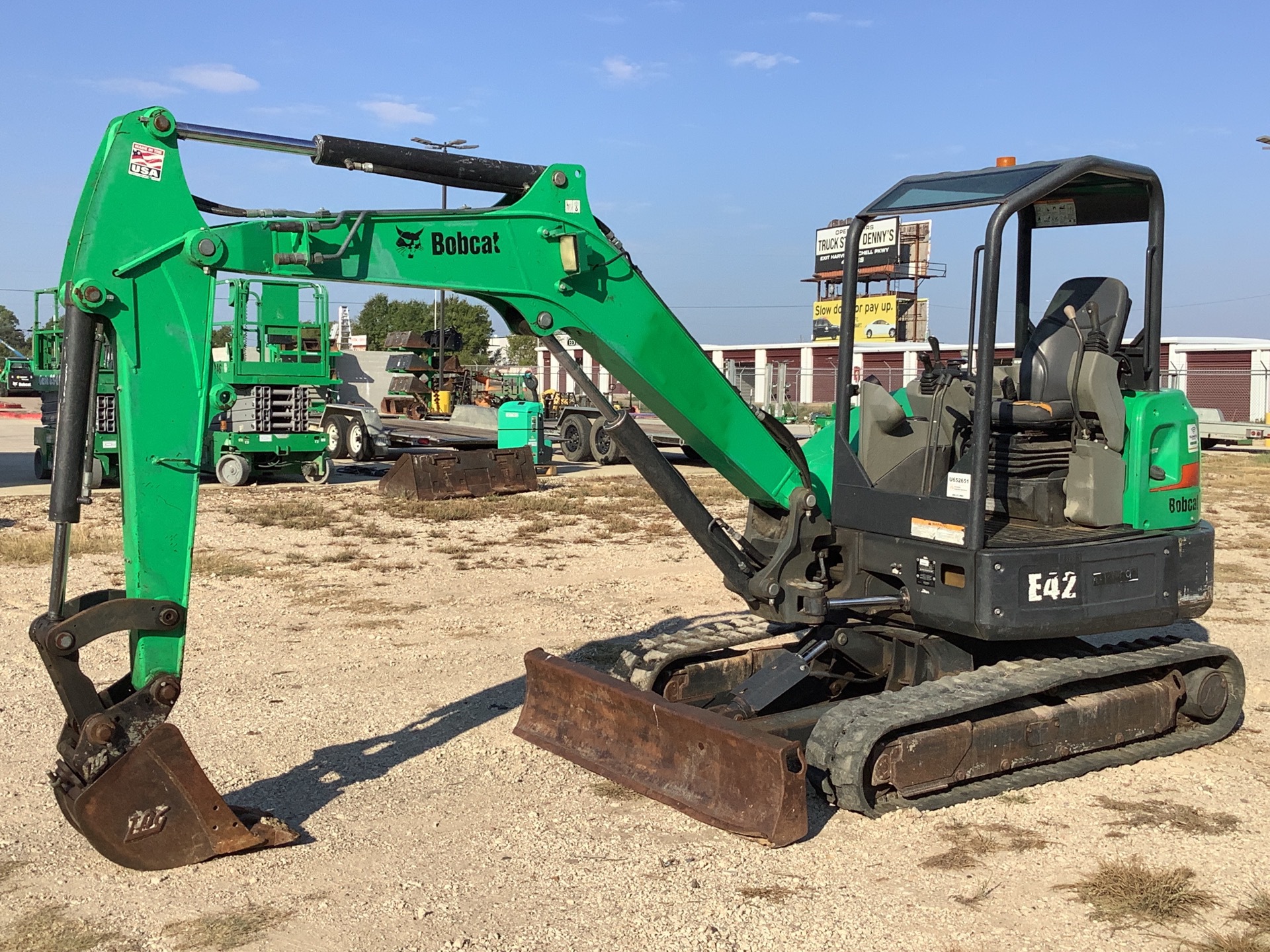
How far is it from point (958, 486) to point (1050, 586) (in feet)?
2.17

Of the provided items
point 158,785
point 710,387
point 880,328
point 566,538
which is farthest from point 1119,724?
point 880,328

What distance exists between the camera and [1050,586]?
5.85 m

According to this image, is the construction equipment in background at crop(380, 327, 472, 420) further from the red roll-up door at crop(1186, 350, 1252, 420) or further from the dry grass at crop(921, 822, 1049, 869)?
the dry grass at crop(921, 822, 1049, 869)

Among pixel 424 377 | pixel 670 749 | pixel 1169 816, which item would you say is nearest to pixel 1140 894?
pixel 1169 816

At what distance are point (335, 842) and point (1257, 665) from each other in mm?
6516

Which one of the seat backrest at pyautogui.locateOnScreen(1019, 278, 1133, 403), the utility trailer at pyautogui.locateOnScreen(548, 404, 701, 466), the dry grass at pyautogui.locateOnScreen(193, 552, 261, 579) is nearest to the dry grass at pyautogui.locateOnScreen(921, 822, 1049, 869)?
the seat backrest at pyautogui.locateOnScreen(1019, 278, 1133, 403)

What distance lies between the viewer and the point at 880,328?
6600 cm

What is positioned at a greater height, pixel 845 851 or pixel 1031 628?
pixel 1031 628

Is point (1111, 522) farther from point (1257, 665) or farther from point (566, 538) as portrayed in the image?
point (566, 538)

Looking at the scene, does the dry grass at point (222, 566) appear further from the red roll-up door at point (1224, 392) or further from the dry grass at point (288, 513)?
the red roll-up door at point (1224, 392)

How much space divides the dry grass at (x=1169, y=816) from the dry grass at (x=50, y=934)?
4.25m

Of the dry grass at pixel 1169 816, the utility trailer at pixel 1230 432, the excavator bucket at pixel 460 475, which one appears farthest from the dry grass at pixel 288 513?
the utility trailer at pixel 1230 432

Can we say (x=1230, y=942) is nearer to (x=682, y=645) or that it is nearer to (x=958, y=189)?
(x=682, y=645)

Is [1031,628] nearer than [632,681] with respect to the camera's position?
Yes
